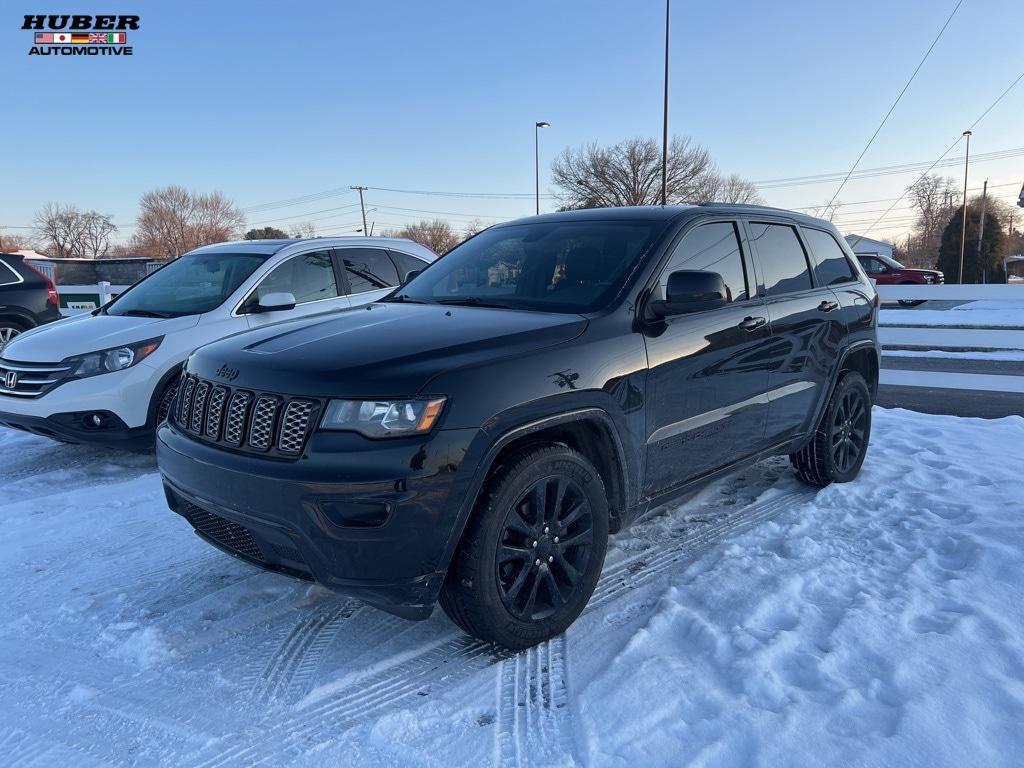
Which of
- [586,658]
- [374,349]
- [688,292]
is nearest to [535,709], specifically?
[586,658]

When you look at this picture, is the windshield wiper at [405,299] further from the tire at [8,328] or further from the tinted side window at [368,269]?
the tire at [8,328]

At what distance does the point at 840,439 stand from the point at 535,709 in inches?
129

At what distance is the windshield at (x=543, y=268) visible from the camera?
345cm

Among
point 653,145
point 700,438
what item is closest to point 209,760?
point 700,438

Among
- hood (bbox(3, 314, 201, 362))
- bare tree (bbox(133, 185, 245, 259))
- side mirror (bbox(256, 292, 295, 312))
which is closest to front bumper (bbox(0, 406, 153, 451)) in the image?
hood (bbox(3, 314, 201, 362))

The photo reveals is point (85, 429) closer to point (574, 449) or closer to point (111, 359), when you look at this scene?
point (111, 359)

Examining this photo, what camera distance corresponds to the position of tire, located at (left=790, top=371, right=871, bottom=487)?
4.73m

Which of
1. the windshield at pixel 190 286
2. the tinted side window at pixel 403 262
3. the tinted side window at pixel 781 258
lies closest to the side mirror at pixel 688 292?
the tinted side window at pixel 781 258

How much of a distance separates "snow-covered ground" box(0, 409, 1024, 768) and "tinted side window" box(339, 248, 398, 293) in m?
3.11

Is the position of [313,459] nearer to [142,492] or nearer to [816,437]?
[142,492]

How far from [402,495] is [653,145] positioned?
156 feet

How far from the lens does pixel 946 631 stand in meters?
2.91

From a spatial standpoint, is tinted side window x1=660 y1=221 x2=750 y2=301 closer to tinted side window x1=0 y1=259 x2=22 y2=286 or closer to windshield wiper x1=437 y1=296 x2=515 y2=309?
windshield wiper x1=437 y1=296 x2=515 y2=309

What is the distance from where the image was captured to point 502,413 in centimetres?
263
